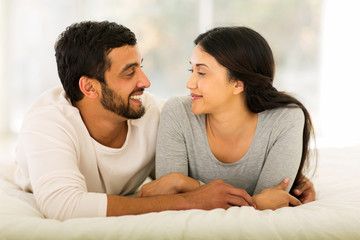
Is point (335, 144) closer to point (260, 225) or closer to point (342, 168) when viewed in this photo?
point (342, 168)

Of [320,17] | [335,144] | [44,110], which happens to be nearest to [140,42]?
[320,17]

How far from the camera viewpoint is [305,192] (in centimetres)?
177

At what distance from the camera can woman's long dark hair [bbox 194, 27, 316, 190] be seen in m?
1.75

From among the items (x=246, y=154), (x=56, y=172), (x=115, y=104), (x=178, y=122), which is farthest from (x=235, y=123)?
(x=56, y=172)

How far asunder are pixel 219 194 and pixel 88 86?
0.86 meters

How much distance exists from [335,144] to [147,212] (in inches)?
72.8

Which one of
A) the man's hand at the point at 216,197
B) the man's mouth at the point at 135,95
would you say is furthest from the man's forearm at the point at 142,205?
the man's mouth at the point at 135,95

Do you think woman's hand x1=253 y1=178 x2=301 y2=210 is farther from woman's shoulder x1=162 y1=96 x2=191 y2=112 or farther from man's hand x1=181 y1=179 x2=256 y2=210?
woman's shoulder x1=162 y1=96 x2=191 y2=112

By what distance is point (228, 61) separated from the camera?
1746 mm

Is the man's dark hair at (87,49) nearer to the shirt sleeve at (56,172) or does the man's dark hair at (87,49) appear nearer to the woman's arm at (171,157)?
the shirt sleeve at (56,172)

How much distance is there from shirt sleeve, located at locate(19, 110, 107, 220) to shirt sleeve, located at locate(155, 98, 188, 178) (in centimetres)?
38

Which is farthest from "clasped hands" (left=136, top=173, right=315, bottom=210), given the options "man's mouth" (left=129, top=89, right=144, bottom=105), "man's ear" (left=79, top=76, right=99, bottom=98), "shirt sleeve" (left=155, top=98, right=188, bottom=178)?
"man's ear" (left=79, top=76, right=99, bottom=98)

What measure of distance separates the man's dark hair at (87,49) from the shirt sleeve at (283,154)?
862 millimetres

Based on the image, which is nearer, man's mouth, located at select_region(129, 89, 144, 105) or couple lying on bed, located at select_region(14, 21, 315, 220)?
couple lying on bed, located at select_region(14, 21, 315, 220)
